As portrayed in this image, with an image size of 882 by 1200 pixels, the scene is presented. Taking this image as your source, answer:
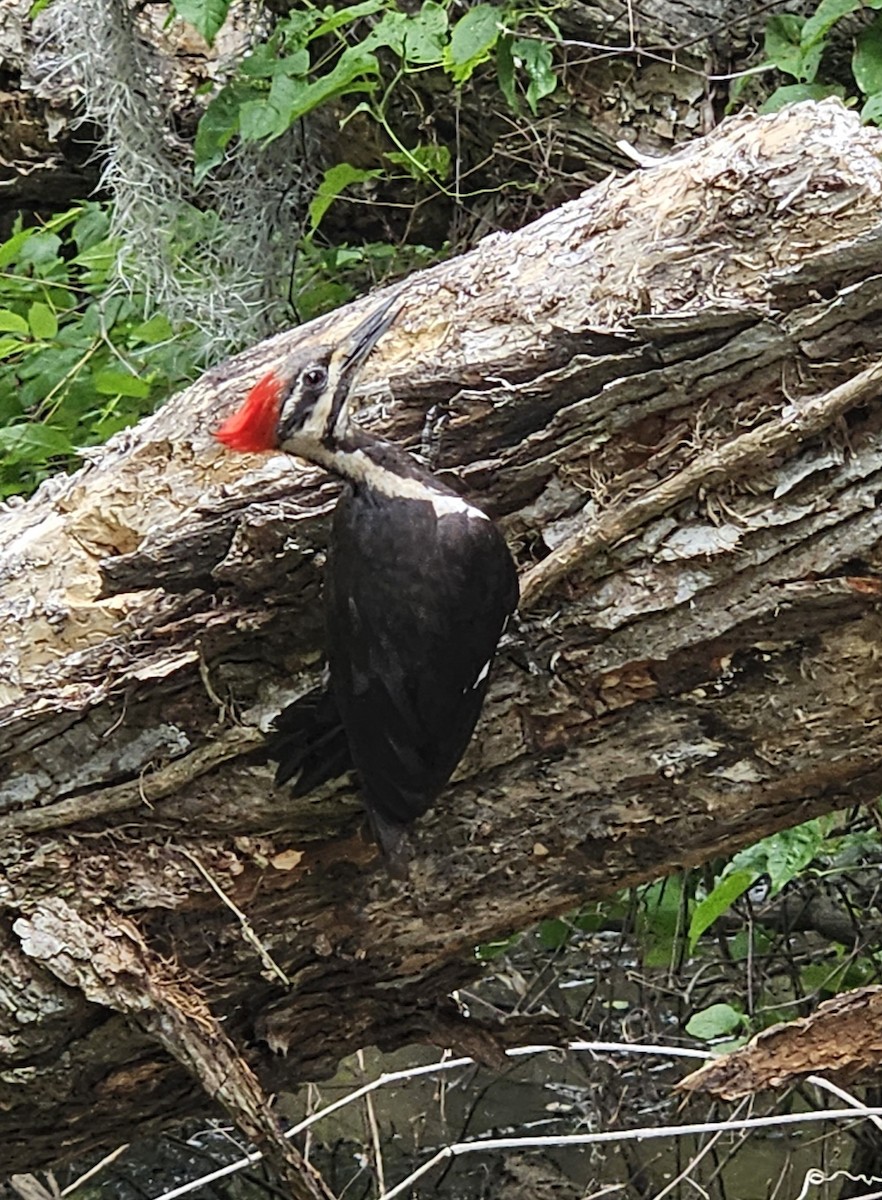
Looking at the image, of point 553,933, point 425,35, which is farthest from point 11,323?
point 553,933

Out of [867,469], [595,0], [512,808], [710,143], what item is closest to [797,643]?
[867,469]

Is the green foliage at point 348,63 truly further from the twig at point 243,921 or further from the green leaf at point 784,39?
the twig at point 243,921

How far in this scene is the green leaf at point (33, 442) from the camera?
1916mm

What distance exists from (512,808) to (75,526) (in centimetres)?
59

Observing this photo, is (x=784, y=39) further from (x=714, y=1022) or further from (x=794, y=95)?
(x=714, y=1022)

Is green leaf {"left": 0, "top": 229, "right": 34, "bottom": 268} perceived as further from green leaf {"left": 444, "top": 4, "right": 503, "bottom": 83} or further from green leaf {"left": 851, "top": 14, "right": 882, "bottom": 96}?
green leaf {"left": 851, "top": 14, "right": 882, "bottom": 96}

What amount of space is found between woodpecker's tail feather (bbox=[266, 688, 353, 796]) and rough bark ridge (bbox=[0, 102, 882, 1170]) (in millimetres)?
26

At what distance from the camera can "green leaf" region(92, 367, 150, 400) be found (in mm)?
1926

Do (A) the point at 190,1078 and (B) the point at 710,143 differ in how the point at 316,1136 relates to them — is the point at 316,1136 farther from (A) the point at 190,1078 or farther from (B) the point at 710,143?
(B) the point at 710,143

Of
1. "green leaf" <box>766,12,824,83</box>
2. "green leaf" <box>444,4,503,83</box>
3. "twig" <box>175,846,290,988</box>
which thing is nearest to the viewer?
"twig" <box>175,846,290,988</box>

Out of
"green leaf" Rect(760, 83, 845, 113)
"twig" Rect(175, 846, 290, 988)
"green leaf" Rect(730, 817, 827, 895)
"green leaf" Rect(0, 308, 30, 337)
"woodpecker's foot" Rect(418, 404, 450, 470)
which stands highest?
Result: "green leaf" Rect(0, 308, 30, 337)

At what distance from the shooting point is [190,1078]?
4.60 feet

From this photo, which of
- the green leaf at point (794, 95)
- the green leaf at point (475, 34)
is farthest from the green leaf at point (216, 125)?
the green leaf at point (794, 95)

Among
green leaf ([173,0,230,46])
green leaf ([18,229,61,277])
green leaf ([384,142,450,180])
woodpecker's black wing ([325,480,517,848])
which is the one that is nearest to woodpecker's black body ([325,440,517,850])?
woodpecker's black wing ([325,480,517,848])
